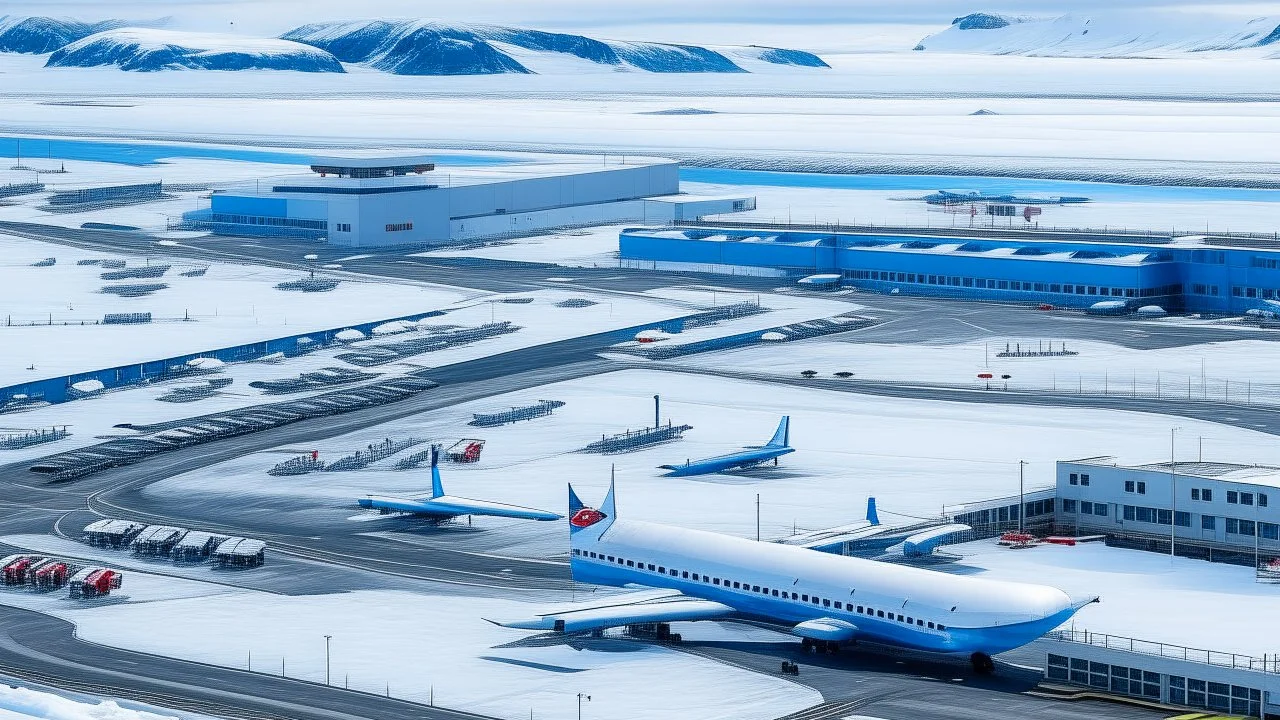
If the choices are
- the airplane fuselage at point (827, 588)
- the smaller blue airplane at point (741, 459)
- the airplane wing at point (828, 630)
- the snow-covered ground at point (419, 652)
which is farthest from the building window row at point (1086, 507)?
the snow-covered ground at point (419, 652)

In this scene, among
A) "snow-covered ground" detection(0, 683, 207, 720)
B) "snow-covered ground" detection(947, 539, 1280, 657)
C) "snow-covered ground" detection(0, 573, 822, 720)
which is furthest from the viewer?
"snow-covered ground" detection(947, 539, 1280, 657)

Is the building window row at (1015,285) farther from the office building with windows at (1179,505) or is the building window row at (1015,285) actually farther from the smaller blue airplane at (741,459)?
the office building with windows at (1179,505)

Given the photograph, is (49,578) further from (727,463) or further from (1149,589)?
(1149,589)

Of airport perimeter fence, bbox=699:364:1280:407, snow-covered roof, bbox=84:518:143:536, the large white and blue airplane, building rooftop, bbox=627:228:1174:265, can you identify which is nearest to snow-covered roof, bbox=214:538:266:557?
snow-covered roof, bbox=84:518:143:536

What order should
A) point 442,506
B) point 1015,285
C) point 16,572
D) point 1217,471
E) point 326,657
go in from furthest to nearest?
point 1015,285, point 442,506, point 1217,471, point 16,572, point 326,657

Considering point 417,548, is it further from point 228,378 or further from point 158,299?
point 158,299

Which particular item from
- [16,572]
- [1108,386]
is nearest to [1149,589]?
[16,572]

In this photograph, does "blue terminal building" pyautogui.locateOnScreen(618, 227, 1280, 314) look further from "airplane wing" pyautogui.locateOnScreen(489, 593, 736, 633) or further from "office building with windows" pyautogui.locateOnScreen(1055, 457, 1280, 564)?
"airplane wing" pyautogui.locateOnScreen(489, 593, 736, 633)
